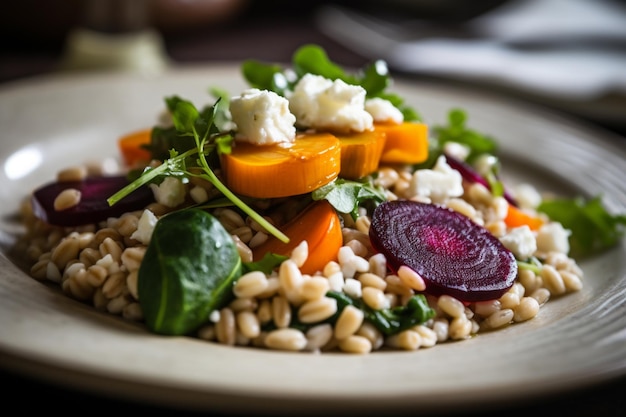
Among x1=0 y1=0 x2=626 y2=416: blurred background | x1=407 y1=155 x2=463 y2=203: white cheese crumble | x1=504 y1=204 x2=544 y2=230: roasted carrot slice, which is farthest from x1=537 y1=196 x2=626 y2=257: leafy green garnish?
x1=0 y1=0 x2=626 y2=416: blurred background

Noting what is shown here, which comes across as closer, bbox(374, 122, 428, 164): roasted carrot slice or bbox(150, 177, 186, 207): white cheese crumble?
bbox(150, 177, 186, 207): white cheese crumble

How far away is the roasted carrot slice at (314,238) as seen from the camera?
2.49 m

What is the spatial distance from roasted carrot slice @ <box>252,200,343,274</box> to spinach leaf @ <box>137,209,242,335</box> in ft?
0.68

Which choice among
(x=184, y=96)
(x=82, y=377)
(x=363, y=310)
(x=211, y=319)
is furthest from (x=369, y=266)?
(x=184, y=96)

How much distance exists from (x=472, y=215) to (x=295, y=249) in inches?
30.7

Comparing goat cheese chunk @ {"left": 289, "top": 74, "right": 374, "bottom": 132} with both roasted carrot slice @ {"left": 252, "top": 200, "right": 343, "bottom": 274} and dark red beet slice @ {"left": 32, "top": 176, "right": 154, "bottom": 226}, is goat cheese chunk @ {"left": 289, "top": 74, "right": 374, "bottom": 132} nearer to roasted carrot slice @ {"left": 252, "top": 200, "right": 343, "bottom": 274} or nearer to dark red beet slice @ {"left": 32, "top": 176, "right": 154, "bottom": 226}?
roasted carrot slice @ {"left": 252, "top": 200, "right": 343, "bottom": 274}

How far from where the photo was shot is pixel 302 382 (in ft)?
6.37

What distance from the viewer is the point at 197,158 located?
2609 millimetres

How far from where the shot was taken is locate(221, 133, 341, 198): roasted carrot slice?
2.50m

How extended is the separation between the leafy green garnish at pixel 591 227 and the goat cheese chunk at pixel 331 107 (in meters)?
1.09

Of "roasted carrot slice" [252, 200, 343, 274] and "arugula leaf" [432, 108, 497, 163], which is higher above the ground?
"roasted carrot slice" [252, 200, 343, 274]

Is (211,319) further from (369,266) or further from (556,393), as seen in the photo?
(556,393)

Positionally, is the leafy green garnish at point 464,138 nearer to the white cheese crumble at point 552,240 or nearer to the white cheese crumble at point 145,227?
the white cheese crumble at point 552,240

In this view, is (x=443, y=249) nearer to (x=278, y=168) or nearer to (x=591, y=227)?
(x=278, y=168)
